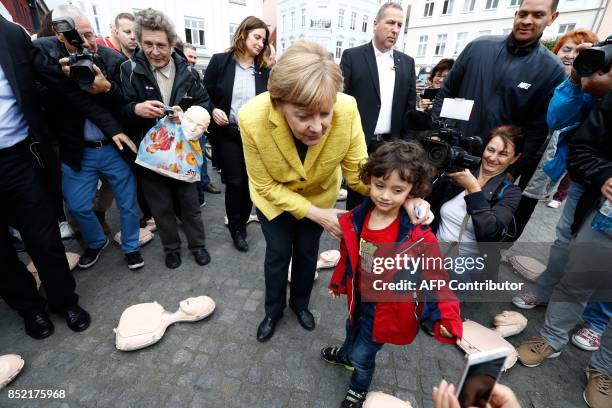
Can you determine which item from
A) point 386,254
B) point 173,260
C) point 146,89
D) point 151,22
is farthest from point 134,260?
point 386,254

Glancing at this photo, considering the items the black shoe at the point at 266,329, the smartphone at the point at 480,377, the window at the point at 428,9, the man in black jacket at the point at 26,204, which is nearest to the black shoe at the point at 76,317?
the man in black jacket at the point at 26,204

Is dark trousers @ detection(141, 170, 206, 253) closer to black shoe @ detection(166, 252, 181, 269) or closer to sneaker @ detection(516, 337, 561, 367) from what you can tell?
black shoe @ detection(166, 252, 181, 269)

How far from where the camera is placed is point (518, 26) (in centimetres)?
260

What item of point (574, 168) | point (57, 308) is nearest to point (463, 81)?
point (574, 168)

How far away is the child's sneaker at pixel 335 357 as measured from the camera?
84.2 inches

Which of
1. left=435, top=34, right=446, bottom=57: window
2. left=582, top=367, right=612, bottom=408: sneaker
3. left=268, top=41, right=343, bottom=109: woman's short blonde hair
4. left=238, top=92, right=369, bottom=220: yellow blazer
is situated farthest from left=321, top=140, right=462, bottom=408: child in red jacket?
left=435, top=34, right=446, bottom=57: window

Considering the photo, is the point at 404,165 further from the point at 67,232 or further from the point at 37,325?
the point at 67,232

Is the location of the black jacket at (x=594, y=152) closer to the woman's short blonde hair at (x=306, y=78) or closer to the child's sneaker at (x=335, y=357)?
the woman's short blonde hair at (x=306, y=78)

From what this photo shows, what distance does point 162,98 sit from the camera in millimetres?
2760

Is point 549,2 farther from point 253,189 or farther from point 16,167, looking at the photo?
point 16,167

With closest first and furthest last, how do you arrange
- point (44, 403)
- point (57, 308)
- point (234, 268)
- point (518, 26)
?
point (44, 403) → point (57, 308) → point (518, 26) → point (234, 268)

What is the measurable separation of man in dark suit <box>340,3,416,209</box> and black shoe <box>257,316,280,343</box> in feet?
5.74

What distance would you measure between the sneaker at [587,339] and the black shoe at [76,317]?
12.9 feet

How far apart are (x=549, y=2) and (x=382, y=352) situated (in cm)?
310
